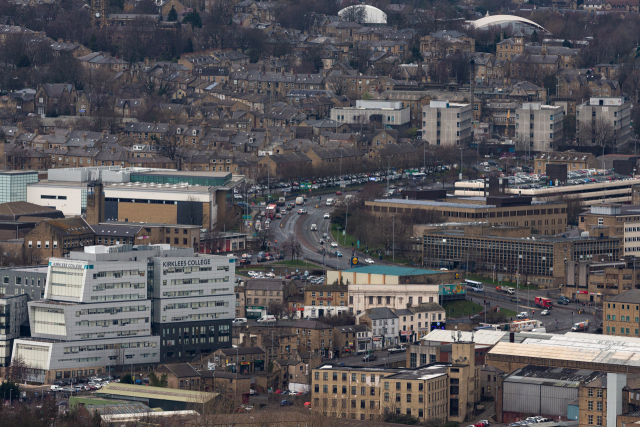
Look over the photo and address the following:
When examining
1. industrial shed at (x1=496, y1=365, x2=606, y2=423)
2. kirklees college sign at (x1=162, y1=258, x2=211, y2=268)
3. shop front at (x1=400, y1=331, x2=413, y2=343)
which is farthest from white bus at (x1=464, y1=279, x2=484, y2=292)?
industrial shed at (x1=496, y1=365, x2=606, y2=423)

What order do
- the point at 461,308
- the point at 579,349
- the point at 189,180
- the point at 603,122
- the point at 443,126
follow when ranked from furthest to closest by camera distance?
the point at 603,122 → the point at 443,126 → the point at 189,180 → the point at 461,308 → the point at 579,349

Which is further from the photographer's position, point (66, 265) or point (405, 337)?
point (405, 337)

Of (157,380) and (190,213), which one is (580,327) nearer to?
(157,380)

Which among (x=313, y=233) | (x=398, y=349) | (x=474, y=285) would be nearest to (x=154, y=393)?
(x=398, y=349)

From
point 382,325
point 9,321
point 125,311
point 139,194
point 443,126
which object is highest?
point 443,126

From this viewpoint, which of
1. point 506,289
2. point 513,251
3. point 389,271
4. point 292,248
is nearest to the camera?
point 389,271

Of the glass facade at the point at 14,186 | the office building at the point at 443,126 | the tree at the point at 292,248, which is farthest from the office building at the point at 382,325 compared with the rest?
the office building at the point at 443,126

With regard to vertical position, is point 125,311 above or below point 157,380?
above

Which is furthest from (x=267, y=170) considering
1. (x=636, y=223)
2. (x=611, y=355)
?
(x=611, y=355)

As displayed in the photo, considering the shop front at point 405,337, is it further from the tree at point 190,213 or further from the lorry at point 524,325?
the tree at point 190,213
